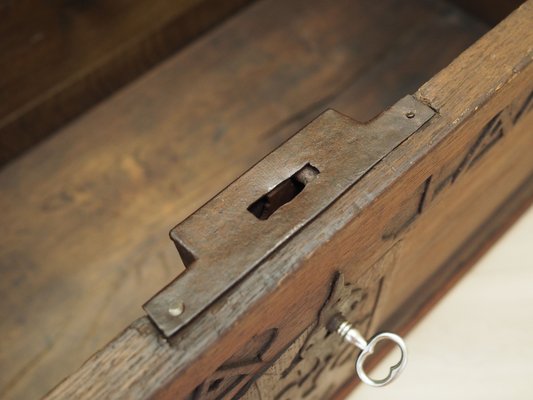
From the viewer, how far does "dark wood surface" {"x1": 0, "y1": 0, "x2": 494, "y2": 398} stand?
0.99 metres

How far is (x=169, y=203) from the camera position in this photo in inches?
42.4

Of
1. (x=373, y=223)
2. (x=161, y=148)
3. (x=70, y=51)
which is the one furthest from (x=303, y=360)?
(x=70, y=51)

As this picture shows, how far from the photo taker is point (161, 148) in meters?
1.13

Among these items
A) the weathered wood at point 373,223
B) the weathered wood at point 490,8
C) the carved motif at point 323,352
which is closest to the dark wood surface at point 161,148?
the weathered wood at point 490,8

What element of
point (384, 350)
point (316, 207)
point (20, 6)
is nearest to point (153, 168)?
point (20, 6)

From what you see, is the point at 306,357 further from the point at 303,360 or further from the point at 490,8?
the point at 490,8

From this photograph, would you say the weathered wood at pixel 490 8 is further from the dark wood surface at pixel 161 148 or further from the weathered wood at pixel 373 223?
the weathered wood at pixel 373 223

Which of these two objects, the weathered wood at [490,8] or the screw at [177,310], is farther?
the weathered wood at [490,8]

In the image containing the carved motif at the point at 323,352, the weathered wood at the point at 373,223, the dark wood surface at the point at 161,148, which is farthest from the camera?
the dark wood surface at the point at 161,148

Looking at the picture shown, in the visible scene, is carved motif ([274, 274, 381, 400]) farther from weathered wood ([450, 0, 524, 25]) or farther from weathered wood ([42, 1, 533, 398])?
weathered wood ([450, 0, 524, 25])

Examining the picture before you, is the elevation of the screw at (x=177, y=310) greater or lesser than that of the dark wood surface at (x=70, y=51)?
lesser

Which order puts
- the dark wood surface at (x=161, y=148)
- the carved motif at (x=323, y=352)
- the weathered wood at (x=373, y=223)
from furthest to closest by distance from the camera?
the dark wood surface at (x=161, y=148) → the carved motif at (x=323, y=352) → the weathered wood at (x=373, y=223)

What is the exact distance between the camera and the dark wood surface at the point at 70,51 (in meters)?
1.02

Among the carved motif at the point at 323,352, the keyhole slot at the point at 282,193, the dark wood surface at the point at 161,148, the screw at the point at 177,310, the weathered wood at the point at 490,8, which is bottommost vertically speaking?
the carved motif at the point at 323,352
